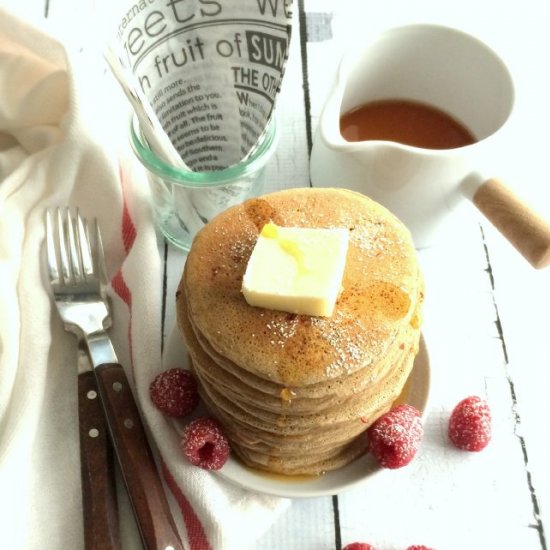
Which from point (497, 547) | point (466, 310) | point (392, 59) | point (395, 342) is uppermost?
point (392, 59)

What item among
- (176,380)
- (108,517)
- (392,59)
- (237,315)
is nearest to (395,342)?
(237,315)

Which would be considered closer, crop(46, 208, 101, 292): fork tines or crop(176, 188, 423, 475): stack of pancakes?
crop(176, 188, 423, 475): stack of pancakes

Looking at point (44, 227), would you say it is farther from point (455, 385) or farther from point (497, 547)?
point (497, 547)

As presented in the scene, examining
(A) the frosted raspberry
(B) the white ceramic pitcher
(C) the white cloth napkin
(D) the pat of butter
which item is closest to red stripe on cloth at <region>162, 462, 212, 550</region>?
(C) the white cloth napkin

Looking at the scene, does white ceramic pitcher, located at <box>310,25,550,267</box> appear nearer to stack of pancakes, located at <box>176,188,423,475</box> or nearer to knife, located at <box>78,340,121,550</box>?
stack of pancakes, located at <box>176,188,423,475</box>

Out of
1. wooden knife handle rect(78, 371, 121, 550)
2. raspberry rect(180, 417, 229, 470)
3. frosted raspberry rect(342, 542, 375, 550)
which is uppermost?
raspberry rect(180, 417, 229, 470)

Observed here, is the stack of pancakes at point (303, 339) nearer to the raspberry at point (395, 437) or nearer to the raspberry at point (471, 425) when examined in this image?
the raspberry at point (395, 437)

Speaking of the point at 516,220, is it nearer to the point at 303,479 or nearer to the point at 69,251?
the point at 303,479
